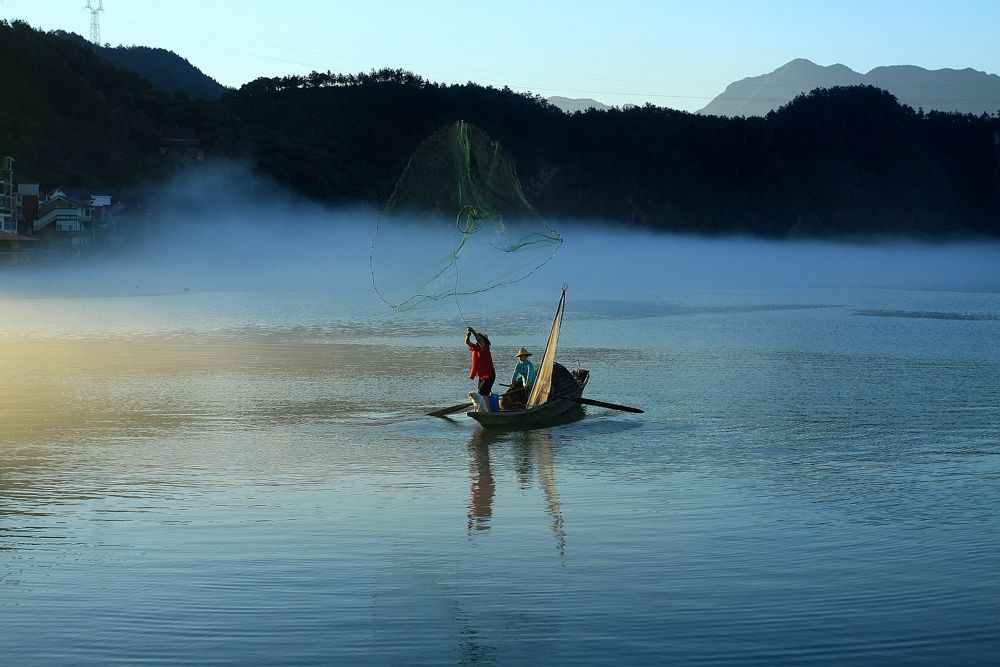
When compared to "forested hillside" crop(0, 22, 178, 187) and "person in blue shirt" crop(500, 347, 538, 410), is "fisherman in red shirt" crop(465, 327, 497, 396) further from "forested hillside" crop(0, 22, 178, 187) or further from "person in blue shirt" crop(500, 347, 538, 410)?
"forested hillside" crop(0, 22, 178, 187)

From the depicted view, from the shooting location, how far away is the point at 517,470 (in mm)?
16469

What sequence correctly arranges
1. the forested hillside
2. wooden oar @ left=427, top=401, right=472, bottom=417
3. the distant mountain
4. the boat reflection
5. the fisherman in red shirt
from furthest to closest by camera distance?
1. the distant mountain
2. the forested hillside
3. wooden oar @ left=427, top=401, right=472, bottom=417
4. the fisherman in red shirt
5. the boat reflection

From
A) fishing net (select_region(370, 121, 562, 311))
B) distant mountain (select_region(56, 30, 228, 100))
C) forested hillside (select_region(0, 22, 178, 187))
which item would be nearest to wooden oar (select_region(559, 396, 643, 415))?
fishing net (select_region(370, 121, 562, 311))

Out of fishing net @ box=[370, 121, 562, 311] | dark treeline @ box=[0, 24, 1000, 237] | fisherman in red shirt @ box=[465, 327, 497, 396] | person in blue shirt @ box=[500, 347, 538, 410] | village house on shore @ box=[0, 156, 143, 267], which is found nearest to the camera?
fishing net @ box=[370, 121, 562, 311]

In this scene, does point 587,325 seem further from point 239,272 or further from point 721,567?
point 239,272

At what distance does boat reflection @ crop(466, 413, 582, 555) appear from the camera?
13203 mm

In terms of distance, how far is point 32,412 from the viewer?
861 inches

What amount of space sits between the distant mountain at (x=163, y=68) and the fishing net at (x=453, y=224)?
6560 inches

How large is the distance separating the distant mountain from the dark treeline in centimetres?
4388

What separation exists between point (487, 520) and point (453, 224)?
24.9 ft

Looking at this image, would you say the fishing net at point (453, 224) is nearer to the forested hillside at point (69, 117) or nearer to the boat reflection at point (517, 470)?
the boat reflection at point (517, 470)

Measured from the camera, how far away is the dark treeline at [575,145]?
106250 mm

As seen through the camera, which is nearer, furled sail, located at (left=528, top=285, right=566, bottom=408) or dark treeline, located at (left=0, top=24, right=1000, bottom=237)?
furled sail, located at (left=528, top=285, right=566, bottom=408)

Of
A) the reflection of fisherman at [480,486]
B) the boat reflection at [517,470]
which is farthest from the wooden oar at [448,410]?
the reflection of fisherman at [480,486]
